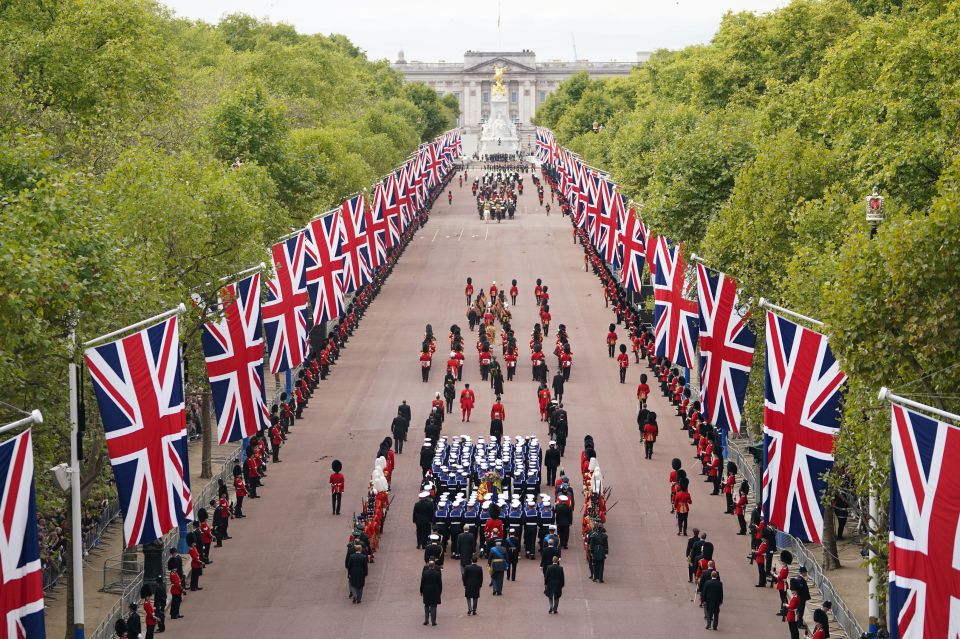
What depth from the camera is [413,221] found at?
10069cm

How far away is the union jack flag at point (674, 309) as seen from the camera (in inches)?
1585

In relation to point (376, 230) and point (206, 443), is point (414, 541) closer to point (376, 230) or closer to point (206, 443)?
point (206, 443)

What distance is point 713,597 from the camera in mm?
26750

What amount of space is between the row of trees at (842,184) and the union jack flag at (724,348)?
86cm

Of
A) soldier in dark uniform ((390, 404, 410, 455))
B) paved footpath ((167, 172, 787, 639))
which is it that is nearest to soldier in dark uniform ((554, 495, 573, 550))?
paved footpath ((167, 172, 787, 639))

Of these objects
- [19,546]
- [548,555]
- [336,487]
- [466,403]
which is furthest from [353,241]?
[19,546]

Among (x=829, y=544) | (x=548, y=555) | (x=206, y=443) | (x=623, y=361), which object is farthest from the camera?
(x=623, y=361)

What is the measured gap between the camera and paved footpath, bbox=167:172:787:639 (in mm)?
27609

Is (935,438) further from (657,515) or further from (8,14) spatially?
(8,14)

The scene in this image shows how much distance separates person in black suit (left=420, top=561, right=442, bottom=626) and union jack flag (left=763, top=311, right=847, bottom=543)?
6053mm

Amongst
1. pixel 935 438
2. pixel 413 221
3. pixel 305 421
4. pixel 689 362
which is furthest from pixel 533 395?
pixel 413 221

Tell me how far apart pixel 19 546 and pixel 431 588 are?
10406mm

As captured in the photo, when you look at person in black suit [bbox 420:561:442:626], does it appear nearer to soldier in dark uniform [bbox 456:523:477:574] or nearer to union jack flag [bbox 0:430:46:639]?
soldier in dark uniform [bbox 456:523:477:574]

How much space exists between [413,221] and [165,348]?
76887mm
